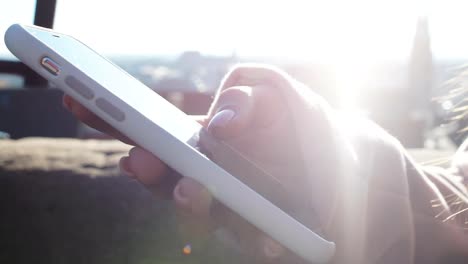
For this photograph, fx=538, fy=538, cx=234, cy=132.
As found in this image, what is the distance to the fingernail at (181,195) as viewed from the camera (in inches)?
25.1

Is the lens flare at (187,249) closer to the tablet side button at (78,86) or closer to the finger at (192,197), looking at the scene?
the finger at (192,197)

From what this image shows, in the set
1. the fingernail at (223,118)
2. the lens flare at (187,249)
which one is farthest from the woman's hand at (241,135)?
the lens flare at (187,249)

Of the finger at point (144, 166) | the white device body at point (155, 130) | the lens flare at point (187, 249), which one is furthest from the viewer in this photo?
the lens flare at point (187, 249)

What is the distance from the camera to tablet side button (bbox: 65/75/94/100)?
2.19 feet

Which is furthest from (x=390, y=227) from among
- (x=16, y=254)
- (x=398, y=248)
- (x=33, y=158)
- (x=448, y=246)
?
(x=33, y=158)

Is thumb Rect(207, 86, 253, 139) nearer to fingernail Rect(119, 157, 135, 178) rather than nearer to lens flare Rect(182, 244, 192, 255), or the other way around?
fingernail Rect(119, 157, 135, 178)

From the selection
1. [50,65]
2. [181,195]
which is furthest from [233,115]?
[50,65]

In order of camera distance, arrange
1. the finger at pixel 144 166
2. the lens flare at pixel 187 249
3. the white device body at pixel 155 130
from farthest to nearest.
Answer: the lens flare at pixel 187 249, the finger at pixel 144 166, the white device body at pixel 155 130

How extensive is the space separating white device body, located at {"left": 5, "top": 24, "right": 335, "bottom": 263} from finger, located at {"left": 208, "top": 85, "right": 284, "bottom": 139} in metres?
0.05

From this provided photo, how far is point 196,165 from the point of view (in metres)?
0.63

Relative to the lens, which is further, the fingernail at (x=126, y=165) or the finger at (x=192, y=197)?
→ the fingernail at (x=126, y=165)

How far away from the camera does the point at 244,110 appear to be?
2.28 feet

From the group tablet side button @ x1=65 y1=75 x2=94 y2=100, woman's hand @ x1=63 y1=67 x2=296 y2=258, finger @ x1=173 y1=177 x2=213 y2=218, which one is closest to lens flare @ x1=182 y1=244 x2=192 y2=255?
woman's hand @ x1=63 y1=67 x2=296 y2=258

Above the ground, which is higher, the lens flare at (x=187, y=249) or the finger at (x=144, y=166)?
the finger at (x=144, y=166)
